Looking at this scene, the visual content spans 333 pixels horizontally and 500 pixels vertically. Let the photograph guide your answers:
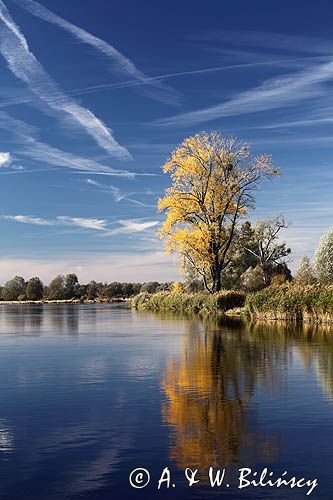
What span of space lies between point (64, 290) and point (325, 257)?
7242cm

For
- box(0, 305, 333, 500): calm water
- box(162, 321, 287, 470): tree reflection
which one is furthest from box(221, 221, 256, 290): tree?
box(0, 305, 333, 500): calm water

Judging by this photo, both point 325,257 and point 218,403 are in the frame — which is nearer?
point 218,403

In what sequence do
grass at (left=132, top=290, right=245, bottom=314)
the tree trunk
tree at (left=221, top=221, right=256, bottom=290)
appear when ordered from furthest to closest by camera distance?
tree at (left=221, top=221, right=256, bottom=290)
the tree trunk
grass at (left=132, top=290, right=245, bottom=314)

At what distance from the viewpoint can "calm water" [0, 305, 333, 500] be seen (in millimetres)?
7309

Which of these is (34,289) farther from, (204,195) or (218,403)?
(218,403)

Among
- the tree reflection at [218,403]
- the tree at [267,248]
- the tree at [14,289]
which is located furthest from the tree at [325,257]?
the tree at [14,289]

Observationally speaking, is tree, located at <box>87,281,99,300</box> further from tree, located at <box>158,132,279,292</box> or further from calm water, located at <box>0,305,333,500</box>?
calm water, located at <box>0,305,333,500</box>

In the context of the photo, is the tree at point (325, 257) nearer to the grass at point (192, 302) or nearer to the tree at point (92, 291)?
the grass at point (192, 302)

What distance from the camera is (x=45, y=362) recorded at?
59.4 ft

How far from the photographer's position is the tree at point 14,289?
133 metres

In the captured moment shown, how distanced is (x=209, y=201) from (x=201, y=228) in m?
2.30

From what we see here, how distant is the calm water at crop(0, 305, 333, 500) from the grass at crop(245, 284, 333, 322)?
1251cm

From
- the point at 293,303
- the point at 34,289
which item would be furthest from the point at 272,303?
the point at 34,289

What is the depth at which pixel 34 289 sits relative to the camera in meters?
127
